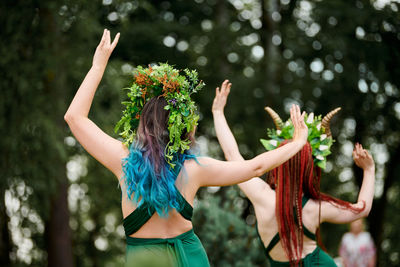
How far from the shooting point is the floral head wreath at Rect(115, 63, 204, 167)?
114 inches

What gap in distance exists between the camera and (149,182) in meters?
2.85

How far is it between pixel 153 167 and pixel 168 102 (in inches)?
14.8

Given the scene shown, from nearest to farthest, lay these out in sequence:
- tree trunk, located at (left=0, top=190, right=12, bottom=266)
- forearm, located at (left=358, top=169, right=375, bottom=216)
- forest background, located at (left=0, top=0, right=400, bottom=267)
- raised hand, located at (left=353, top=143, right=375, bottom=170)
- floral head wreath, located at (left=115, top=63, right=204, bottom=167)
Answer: floral head wreath, located at (left=115, top=63, right=204, bottom=167), forearm, located at (left=358, top=169, right=375, bottom=216), raised hand, located at (left=353, top=143, right=375, bottom=170), forest background, located at (left=0, top=0, right=400, bottom=267), tree trunk, located at (left=0, top=190, right=12, bottom=266)

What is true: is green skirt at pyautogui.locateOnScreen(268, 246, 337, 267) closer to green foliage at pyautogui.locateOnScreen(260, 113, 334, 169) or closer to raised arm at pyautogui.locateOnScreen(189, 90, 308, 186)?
green foliage at pyautogui.locateOnScreen(260, 113, 334, 169)

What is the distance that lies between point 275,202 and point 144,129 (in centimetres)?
133

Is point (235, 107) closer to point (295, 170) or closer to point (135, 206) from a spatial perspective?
point (295, 170)

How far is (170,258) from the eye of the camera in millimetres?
2807

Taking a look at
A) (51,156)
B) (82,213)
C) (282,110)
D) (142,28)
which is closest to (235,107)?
(282,110)

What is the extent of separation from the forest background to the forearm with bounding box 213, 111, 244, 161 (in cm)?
266

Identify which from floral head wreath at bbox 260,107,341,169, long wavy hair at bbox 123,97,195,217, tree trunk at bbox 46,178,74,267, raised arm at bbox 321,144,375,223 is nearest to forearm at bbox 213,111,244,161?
floral head wreath at bbox 260,107,341,169

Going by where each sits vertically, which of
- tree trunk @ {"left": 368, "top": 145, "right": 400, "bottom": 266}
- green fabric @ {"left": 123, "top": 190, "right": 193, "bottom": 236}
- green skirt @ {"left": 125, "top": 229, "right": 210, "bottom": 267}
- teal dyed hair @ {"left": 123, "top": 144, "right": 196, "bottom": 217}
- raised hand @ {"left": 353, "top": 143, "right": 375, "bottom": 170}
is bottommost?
tree trunk @ {"left": 368, "top": 145, "right": 400, "bottom": 266}

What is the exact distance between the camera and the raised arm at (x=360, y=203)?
3869 mm

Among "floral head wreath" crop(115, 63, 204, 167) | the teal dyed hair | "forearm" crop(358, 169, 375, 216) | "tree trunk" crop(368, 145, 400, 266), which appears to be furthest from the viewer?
"tree trunk" crop(368, 145, 400, 266)

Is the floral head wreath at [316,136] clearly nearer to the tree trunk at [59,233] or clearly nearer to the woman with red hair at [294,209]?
the woman with red hair at [294,209]
